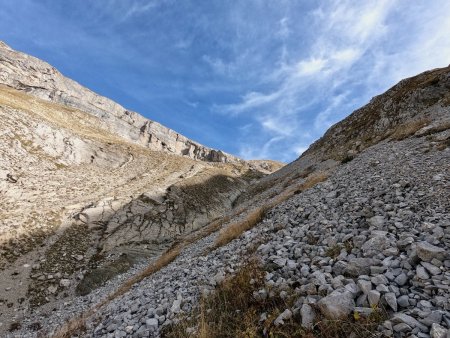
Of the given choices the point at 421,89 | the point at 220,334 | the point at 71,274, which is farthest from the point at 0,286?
the point at 421,89

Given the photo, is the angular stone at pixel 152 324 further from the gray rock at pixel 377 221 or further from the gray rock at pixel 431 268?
the gray rock at pixel 377 221

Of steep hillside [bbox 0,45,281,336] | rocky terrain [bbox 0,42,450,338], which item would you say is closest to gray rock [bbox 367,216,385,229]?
rocky terrain [bbox 0,42,450,338]

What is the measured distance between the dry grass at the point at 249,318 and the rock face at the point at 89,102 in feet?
390

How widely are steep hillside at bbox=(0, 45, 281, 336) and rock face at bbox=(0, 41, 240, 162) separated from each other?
215 feet

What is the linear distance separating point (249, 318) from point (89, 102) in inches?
7018

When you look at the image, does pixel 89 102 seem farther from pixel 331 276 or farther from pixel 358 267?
pixel 358 267

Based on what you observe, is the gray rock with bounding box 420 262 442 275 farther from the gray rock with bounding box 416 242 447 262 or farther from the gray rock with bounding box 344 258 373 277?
the gray rock with bounding box 344 258 373 277

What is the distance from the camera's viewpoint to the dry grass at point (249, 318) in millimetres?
5660

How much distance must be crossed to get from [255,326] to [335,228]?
5307 millimetres

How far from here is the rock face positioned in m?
136

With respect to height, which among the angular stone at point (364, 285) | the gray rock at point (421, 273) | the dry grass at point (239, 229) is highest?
the dry grass at point (239, 229)

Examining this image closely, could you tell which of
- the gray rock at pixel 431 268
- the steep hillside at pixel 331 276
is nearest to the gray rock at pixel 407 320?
the steep hillside at pixel 331 276

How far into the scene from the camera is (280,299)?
7551 millimetres

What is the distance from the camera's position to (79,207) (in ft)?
123
